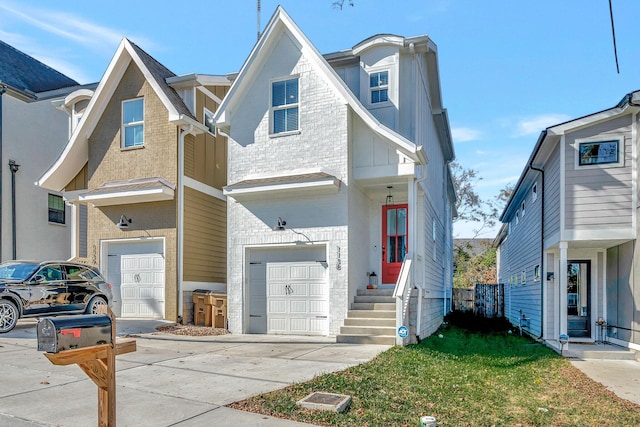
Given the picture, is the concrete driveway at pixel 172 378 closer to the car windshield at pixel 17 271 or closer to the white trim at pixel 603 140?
the car windshield at pixel 17 271

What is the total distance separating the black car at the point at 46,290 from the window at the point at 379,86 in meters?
8.03

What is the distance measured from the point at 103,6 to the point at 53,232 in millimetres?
12722

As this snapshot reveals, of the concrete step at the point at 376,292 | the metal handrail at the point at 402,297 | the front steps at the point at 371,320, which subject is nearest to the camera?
the metal handrail at the point at 402,297

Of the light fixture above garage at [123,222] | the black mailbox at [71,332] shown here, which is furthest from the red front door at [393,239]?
the black mailbox at [71,332]

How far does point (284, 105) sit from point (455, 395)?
7819 mm

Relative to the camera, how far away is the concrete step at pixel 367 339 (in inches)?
359

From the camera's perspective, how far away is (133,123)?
13.1 meters

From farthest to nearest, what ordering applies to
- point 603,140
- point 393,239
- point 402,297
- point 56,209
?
point 56,209 < point 393,239 < point 603,140 < point 402,297

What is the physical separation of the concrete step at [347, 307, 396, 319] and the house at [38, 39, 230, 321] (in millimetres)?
4878

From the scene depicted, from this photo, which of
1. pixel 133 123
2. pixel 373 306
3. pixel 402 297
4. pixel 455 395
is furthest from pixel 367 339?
pixel 133 123

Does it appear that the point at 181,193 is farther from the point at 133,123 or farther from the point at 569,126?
the point at 569,126

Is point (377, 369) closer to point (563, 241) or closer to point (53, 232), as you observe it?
point (563, 241)

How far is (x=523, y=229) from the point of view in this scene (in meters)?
16.1

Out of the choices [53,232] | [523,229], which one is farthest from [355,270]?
[53,232]
